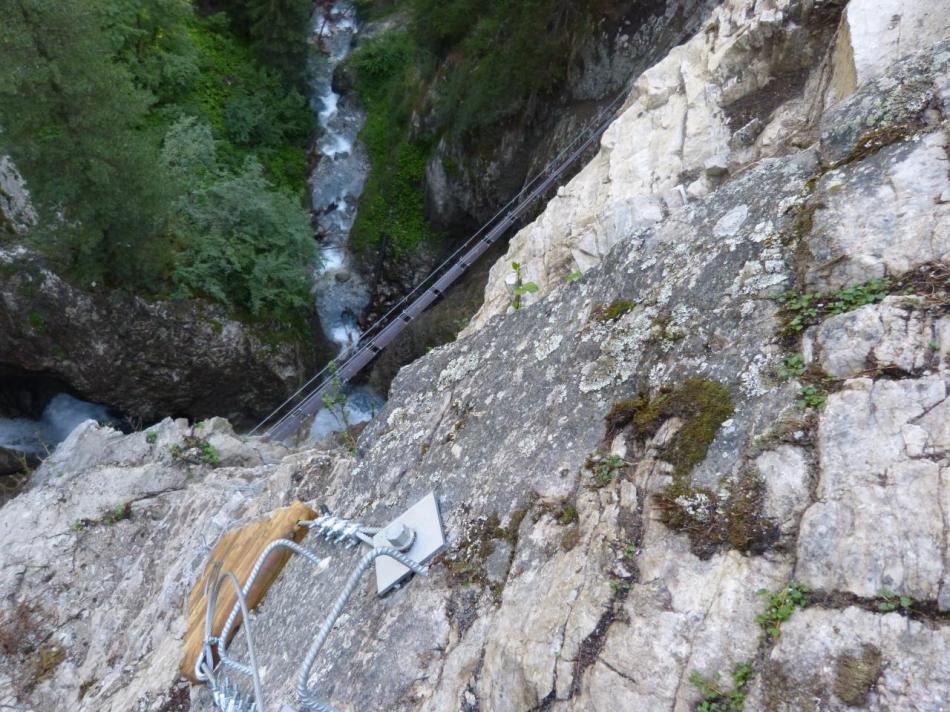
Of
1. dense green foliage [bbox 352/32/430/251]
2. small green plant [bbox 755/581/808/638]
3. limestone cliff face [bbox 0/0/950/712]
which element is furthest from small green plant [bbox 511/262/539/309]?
dense green foliage [bbox 352/32/430/251]

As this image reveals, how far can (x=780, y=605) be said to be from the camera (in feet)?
6.37

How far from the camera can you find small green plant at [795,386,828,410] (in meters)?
2.23

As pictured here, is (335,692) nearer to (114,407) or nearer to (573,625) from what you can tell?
(573,625)

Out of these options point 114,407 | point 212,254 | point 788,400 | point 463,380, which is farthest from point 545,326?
point 114,407

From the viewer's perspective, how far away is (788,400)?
2.31m

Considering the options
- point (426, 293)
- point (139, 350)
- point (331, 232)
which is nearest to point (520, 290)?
point (426, 293)

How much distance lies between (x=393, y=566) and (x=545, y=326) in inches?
61.7

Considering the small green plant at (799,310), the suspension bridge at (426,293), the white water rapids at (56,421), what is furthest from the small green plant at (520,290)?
the white water rapids at (56,421)

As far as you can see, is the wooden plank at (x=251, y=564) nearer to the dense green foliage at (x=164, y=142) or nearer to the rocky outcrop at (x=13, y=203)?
the dense green foliage at (x=164, y=142)

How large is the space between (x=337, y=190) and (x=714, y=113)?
13892 millimetres

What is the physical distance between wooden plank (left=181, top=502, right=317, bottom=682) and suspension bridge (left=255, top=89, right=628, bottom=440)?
7.94 metres

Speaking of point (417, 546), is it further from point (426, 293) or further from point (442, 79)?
point (442, 79)

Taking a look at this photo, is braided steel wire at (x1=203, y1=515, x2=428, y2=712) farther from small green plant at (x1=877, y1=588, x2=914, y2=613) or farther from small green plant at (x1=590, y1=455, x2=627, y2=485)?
small green plant at (x1=877, y1=588, x2=914, y2=613)

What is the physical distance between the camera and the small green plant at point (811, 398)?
7.30 feet
